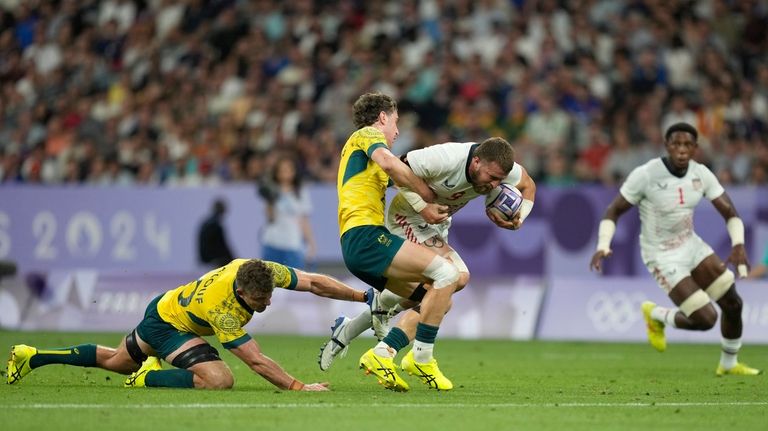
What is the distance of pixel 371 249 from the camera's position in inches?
454

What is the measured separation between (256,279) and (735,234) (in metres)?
5.70

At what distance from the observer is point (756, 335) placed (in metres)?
19.4

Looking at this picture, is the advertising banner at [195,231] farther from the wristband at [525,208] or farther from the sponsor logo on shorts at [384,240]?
the sponsor logo on shorts at [384,240]

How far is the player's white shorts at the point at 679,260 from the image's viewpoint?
14500mm

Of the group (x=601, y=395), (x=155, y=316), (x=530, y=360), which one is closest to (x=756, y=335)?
(x=530, y=360)

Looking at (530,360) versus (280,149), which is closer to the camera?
(530,360)

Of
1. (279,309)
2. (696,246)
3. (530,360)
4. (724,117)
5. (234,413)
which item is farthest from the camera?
(724,117)

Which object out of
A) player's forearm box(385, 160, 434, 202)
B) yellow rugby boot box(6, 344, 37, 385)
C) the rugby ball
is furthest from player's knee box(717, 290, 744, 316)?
yellow rugby boot box(6, 344, 37, 385)

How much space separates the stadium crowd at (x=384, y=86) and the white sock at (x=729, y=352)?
26.8 ft

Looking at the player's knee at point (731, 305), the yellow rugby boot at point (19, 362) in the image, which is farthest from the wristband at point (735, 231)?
the yellow rugby boot at point (19, 362)

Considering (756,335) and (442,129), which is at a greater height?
(442,129)

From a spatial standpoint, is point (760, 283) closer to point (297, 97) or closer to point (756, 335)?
point (756, 335)

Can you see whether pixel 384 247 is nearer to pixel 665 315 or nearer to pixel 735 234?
pixel 735 234

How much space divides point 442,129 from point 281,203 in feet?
12.0
